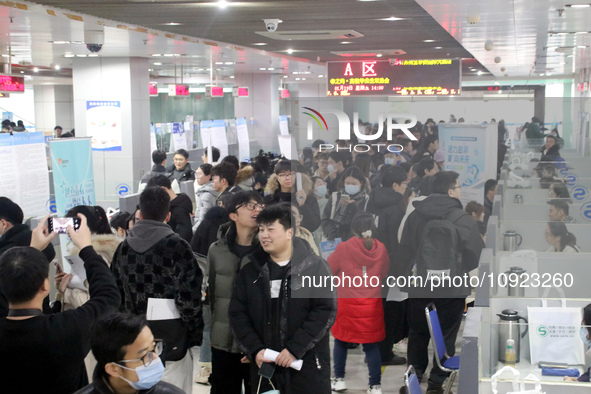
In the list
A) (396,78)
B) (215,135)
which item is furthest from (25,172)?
(215,135)

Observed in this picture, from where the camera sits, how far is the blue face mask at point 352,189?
3.55 meters

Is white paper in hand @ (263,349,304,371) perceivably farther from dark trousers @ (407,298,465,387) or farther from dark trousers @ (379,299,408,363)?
dark trousers @ (379,299,408,363)

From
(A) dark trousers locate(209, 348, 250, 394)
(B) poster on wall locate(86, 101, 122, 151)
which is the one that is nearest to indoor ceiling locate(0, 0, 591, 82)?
(B) poster on wall locate(86, 101, 122, 151)

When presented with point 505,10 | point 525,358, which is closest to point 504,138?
point 525,358

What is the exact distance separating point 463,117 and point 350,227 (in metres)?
0.86

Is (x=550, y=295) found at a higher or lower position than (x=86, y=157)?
lower

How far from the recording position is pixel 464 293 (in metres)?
3.78

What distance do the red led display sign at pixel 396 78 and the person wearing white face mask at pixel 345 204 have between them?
9.14m

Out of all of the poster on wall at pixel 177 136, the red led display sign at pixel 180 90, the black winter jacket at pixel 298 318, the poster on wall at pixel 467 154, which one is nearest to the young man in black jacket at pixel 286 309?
the black winter jacket at pixel 298 318

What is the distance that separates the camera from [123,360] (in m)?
2.38

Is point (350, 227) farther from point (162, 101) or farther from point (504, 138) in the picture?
point (162, 101)

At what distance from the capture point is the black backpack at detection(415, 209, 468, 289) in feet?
12.4

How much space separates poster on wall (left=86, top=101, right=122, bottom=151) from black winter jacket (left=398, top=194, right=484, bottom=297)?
37.9 ft

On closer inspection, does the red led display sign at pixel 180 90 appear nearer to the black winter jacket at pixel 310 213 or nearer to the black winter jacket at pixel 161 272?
the black winter jacket at pixel 161 272
